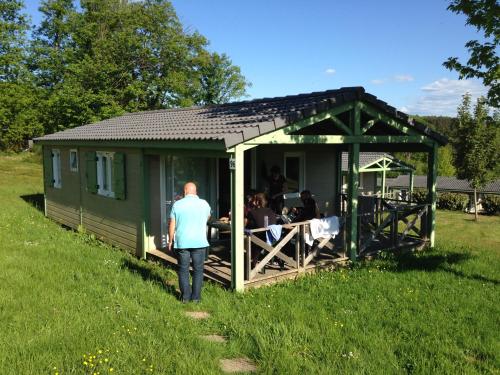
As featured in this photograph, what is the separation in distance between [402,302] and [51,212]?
12.1 meters

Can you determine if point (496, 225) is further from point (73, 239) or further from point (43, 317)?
point (43, 317)

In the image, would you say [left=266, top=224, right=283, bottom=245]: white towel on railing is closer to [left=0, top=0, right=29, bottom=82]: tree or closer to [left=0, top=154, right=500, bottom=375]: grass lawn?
[left=0, top=154, right=500, bottom=375]: grass lawn

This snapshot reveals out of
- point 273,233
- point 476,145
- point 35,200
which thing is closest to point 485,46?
point 273,233

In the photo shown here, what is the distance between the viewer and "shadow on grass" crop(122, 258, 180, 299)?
22.9ft

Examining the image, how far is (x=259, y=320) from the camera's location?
18.3 feet

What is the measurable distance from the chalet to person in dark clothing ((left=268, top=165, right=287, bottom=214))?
37 centimetres

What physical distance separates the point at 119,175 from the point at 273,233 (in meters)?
4.34

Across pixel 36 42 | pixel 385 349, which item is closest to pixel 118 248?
pixel 385 349

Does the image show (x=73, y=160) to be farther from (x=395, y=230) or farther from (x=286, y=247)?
(x=395, y=230)

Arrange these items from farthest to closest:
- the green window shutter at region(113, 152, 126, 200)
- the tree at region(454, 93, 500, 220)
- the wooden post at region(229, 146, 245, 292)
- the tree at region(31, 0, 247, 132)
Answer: the tree at region(31, 0, 247, 132) < the tree at region(454, 93, 500, 220) < the green window shutter at region(113, 152, 126, 200) < the wooden post at region(229, 146, 245, 292)

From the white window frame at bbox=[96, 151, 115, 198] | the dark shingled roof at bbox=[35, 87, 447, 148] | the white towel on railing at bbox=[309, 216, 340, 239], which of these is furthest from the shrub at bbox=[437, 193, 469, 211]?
the white window frame at bbox=[96, 151, 115, 198]

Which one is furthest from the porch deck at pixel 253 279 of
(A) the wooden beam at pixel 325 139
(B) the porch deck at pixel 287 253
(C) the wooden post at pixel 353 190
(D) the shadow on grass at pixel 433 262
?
(A) the wooden beam at pixel 325 139

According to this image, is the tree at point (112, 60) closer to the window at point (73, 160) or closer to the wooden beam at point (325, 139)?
the window at point (73, 160)

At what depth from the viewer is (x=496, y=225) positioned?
91.3 feet
